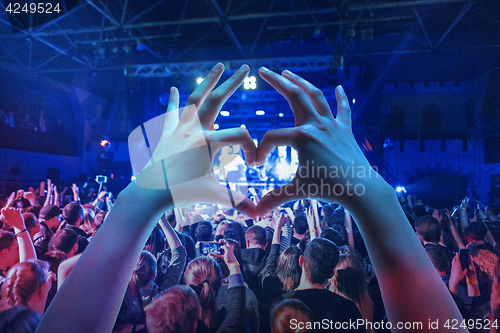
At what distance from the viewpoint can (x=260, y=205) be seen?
87cm

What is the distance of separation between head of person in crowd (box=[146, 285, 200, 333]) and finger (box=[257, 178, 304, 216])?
1423 millimetres

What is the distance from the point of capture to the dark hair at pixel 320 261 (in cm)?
215

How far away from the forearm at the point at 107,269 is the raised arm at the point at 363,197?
0.35m

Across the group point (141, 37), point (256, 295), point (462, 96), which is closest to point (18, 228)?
point (256, 295)

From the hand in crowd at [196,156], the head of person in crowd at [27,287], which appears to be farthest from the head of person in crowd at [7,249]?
the hand in crowd at [196,156]

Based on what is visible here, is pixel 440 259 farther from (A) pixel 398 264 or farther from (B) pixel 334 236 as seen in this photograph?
(A) pixel 398 264

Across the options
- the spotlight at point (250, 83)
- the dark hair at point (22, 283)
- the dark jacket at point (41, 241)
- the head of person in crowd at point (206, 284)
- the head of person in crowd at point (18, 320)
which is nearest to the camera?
the head of person in crowd at point (18, 320)

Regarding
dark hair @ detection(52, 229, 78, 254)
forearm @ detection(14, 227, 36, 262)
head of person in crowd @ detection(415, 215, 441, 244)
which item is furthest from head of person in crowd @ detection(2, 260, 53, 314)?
head of person in crowd @ detection(415, 215, 441, 244)

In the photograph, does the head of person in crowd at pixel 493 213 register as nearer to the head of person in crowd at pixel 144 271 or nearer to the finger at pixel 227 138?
the head of person in crowd at pixel 144 271

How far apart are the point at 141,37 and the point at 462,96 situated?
13646 millimetres

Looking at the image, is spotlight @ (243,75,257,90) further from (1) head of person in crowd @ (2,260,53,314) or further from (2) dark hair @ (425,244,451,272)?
(1) head of person in crowd @ (2,260,53,314)

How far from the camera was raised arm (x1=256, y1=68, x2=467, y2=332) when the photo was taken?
625 mm

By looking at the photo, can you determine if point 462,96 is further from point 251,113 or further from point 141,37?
point 141,37

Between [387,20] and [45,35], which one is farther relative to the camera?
[45,35]
